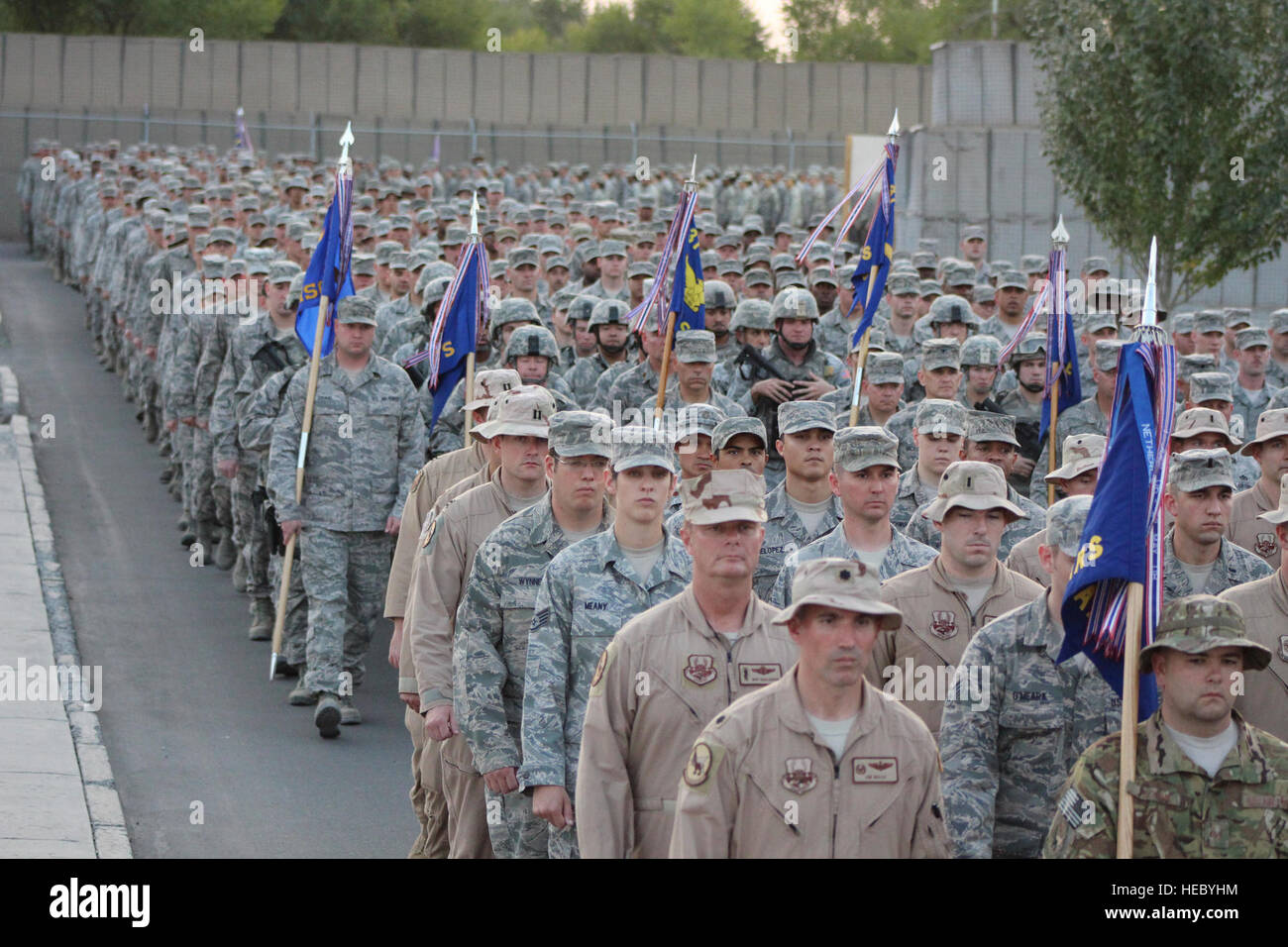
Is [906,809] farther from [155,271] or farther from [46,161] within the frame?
[46,161]

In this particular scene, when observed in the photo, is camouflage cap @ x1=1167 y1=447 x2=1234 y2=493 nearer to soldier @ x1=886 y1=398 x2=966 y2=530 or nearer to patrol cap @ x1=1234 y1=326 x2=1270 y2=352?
soldier @ x1=886 y1=398 x2=966 y2=530

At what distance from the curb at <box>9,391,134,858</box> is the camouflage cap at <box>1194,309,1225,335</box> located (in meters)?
8.20

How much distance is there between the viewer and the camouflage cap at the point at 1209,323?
1437 cm

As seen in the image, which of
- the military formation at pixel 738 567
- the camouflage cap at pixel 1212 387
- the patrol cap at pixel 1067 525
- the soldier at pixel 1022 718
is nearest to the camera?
the military formation at pixel 738 567

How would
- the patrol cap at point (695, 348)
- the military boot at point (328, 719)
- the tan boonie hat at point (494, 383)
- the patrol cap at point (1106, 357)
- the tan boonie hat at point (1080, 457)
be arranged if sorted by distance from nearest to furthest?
the tan boonie hat at point (1080, 457) < the tan boonie hat at point (494, 383) < the military boot at point (328, 719) < the patrol cap at point (695, 348) < the patrol cap at point (1106, 357)

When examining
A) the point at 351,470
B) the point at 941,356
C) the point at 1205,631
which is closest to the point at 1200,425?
the point at 941,356

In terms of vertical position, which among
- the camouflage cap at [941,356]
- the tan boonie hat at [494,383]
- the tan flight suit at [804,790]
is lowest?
→ the tan flight suit at [804,790]

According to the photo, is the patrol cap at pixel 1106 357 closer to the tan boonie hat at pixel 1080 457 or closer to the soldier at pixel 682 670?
the tan boonie hat at pixel 1080 457

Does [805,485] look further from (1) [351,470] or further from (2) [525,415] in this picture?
(1) [351,470]

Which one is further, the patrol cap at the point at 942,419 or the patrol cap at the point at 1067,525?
the patrol cap at the point at 942,419

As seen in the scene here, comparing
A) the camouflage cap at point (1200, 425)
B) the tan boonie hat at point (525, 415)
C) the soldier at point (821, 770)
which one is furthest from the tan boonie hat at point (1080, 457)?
the soldier at point (821, 770)

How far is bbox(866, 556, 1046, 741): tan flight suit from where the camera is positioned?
6.96 metres

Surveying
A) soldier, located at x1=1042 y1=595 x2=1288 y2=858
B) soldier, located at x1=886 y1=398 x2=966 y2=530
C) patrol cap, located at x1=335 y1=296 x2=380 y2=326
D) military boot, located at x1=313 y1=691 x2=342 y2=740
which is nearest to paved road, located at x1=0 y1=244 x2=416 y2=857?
military boot, located at x1=313 y1=691 x2=342 y2=740

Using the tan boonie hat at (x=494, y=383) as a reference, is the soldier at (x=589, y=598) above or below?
below
